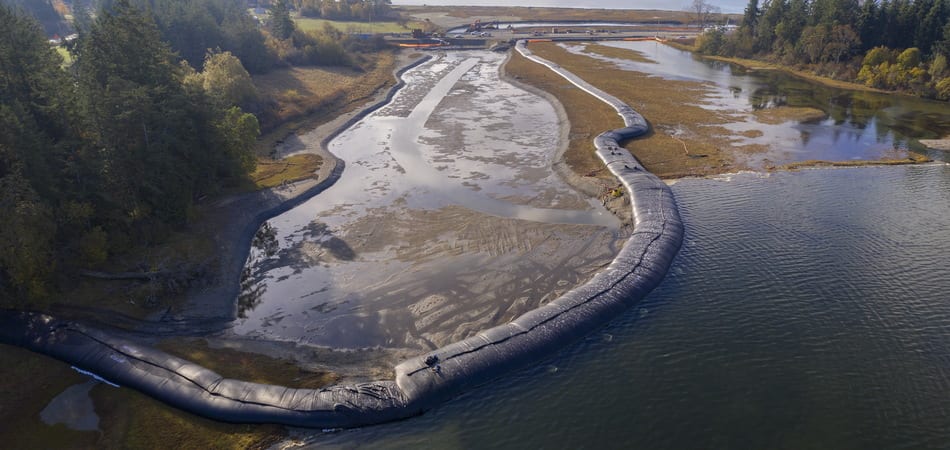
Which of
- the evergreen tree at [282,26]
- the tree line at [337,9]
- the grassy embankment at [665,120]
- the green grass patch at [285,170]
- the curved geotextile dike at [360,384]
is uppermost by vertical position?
the tree line at [337,9]

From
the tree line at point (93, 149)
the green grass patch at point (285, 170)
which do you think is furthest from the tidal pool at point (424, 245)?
the tree line at point (93, 149)

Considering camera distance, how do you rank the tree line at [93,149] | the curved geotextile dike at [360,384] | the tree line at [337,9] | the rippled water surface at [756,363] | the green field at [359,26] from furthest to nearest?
1. the tree line at [337,9]
2. the green field at [359,26]
3. the tree line at [93,149]
4. the curved geotextile dike at [360,384]
5. the rippled water surface at [756,363]

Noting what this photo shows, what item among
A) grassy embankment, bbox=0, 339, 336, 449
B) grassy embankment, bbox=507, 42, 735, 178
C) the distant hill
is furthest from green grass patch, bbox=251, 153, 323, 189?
the distant hill

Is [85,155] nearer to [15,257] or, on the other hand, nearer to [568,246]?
[15,257]

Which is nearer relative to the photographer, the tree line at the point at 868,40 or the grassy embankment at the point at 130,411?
the grassy embankment at the point at 130,411

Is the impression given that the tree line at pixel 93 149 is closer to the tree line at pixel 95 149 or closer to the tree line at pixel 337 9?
the tree line at pixel 95 149

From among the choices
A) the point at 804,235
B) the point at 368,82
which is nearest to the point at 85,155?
the point at 804,235
